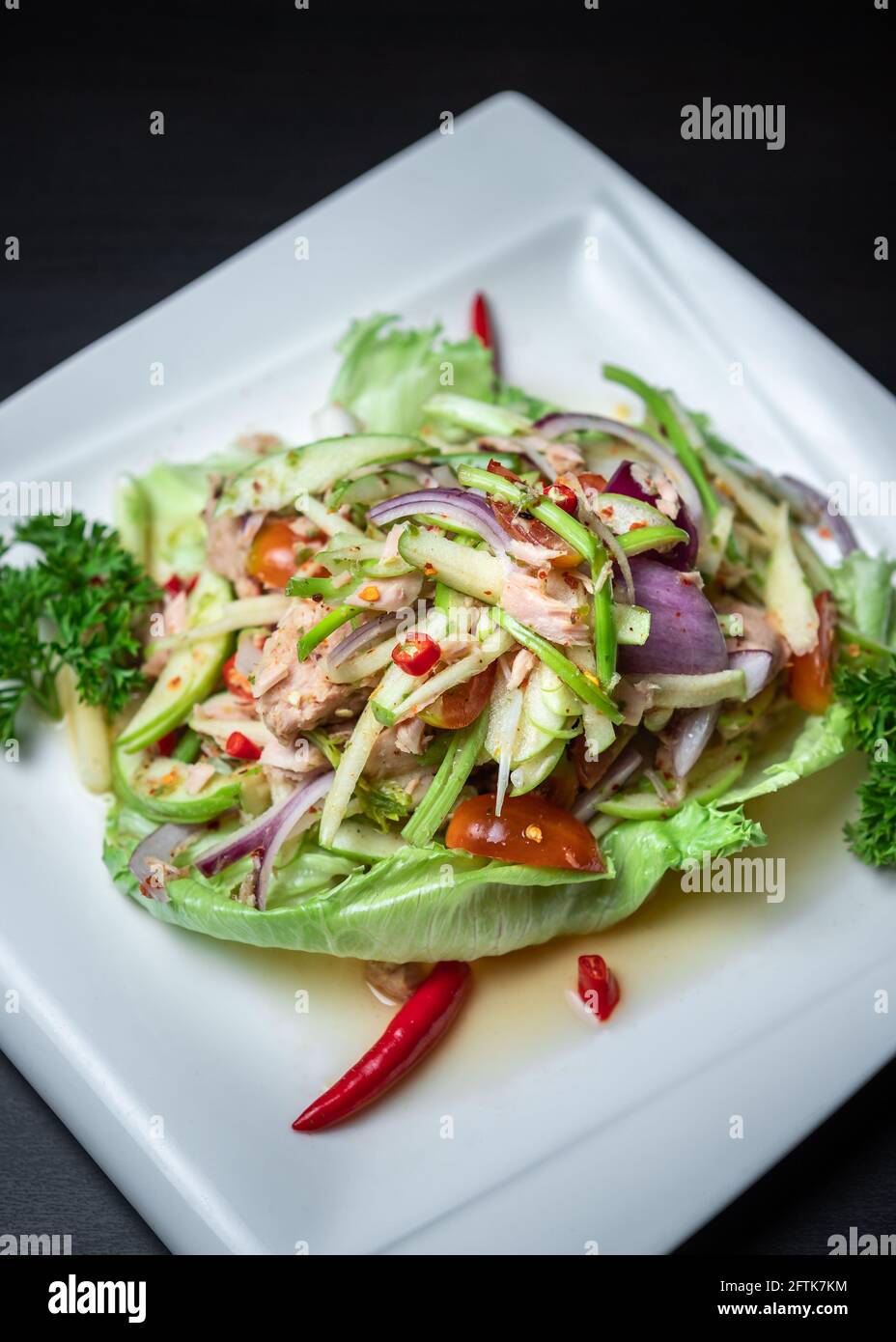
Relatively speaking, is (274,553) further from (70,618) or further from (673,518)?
(673,518)

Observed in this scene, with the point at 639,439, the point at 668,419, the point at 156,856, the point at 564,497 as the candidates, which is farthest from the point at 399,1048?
the point at 668,419

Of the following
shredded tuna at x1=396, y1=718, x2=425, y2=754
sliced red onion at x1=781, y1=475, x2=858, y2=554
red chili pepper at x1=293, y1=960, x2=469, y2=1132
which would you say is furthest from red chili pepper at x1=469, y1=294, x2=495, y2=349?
red chili pepper at x1=293, y1=960, x2=469, y2=1132

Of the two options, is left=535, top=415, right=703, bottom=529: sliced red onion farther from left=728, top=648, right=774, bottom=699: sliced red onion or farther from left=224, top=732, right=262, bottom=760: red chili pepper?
left=224, top=732, right=262, bottom=760: red chili pepper

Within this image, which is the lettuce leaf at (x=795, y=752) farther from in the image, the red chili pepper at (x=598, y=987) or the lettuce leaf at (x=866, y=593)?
the red chili pepper at (x=598, y=987)

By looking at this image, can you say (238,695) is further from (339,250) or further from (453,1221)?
(339,250)

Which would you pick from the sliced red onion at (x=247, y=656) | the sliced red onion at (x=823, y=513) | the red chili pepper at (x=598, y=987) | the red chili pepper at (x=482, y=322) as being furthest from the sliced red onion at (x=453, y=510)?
the red chili pepper at (x=482, y=322)

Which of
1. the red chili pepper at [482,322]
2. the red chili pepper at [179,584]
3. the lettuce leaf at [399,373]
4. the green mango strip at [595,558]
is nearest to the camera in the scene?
the green mango strip at [595,558]

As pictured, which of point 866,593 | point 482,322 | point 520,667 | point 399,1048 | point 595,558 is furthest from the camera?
point 482,322
